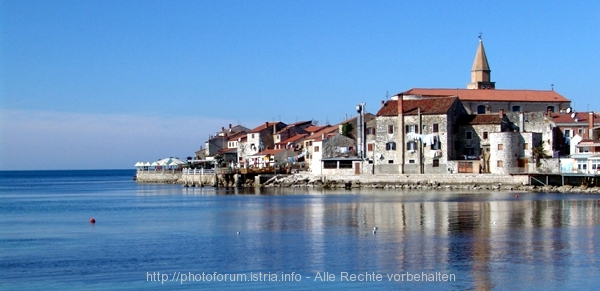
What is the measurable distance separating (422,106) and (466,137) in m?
4.99

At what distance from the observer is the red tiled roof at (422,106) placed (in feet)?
243

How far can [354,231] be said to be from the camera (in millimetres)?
35719

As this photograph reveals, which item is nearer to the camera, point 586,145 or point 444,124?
point 586,145

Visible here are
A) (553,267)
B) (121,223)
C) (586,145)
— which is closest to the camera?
(553,267)

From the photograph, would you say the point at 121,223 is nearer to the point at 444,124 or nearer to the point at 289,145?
the point at 444,124

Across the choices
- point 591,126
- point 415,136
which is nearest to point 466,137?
point 415,136

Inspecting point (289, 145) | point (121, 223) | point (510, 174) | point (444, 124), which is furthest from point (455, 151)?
point (121, 223)

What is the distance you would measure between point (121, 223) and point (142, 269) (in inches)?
698

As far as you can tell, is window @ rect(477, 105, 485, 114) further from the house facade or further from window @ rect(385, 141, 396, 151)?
window @ rect(385, 141, 396, 151)

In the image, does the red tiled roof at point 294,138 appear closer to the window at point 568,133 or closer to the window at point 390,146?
the window at point 390,146

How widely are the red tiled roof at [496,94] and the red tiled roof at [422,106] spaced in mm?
7005

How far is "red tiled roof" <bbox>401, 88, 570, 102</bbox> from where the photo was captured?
83.2 metres

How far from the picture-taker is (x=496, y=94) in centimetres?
8444

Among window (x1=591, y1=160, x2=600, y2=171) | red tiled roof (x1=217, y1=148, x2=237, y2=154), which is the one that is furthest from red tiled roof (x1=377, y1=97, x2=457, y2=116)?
red tiled roof (x1=217, y1=148, x2=237, y2=154)
